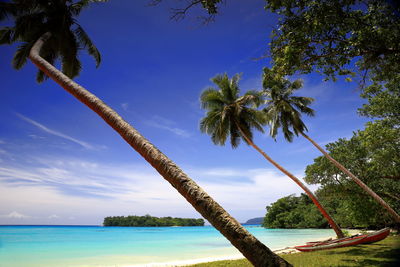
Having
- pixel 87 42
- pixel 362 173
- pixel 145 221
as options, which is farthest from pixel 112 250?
pixel 145 221

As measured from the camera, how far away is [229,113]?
18281 mm

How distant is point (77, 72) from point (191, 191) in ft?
39.2

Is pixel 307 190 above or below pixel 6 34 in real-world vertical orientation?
below

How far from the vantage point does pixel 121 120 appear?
3.86 metres

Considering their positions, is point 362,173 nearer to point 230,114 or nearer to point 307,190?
point 307,190

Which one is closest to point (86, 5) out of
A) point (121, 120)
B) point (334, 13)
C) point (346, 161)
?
point (121, 120)

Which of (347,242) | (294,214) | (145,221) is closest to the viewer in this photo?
(347,242)

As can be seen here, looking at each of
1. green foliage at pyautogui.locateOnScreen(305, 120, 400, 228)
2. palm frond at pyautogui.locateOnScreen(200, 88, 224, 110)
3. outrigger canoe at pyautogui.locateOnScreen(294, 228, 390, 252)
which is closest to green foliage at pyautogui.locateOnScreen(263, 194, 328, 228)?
green foliage at pyautogui.locateOnScreen(305, 120, 400, 228)

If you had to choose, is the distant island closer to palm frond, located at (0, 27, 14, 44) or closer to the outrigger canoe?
the outrigger canoe

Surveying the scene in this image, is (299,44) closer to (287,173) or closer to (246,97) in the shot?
(287,173)

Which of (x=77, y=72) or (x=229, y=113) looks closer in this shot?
(x=77, y=72)

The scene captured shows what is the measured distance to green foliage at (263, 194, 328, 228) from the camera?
4984cm

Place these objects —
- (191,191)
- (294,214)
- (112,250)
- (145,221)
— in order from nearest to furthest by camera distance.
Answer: (191,191)
(112,250)
(294,214)
(145,221)

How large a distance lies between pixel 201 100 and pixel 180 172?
54.3ft
